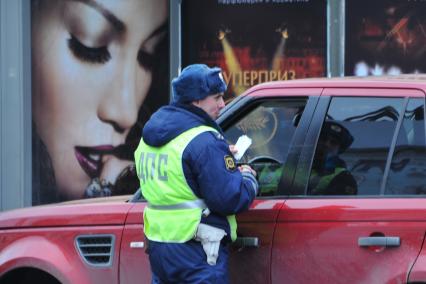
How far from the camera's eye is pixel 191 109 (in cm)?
380

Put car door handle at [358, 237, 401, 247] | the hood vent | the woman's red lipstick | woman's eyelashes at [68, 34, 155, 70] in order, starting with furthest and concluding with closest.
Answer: the woman's red lipstick
woman's eyelashes at [68, 34, 155, 70]
the hood vent
car door handle at [358, 237, 401, 247]

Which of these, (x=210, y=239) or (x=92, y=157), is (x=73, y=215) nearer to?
(x=210, y=239)

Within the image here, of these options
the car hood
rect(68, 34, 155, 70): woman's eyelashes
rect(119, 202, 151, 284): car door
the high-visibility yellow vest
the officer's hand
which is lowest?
rect(119, 202, 151, 284): car door

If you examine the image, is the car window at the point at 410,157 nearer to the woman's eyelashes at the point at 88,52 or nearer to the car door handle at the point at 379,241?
the car door handle at the point at 379,241

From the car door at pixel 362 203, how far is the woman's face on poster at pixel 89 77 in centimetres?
618

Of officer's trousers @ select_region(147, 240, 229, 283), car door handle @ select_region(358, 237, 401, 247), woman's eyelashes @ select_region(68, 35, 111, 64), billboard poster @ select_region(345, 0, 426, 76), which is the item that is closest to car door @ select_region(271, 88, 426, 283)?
car door handle @ select_region(358, 237, 401, 247)

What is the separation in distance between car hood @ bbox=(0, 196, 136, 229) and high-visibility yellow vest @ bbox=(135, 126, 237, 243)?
48 centimetres

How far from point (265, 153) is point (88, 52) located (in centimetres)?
618

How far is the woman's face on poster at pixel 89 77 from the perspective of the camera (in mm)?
9852

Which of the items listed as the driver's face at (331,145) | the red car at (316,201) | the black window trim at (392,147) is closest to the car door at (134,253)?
the red car at (316,201)

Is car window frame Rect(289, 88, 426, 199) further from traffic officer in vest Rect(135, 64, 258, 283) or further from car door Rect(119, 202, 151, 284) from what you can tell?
car door Rect(119, 202, 151, 284)

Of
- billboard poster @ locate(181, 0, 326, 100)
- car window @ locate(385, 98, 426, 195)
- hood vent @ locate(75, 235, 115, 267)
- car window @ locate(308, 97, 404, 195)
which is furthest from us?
billboard poster @ locate(181, 0, 326, 100)

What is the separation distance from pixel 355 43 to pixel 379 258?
607 cm

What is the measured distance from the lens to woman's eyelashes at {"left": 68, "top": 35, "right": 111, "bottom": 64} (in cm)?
988
